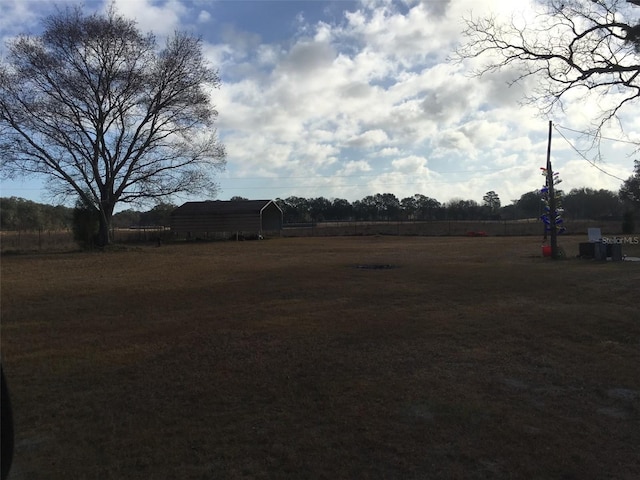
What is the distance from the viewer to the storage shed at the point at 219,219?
46844mm

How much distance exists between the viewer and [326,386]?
498cm

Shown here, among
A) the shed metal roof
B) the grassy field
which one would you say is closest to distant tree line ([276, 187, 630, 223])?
the shed metal roof

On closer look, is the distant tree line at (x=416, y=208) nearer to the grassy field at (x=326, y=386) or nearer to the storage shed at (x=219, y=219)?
the storage shed at (x=219, y=219)

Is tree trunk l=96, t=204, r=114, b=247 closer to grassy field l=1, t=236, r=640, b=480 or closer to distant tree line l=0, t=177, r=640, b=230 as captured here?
grassy field l=1, t=236, r=640, b=480

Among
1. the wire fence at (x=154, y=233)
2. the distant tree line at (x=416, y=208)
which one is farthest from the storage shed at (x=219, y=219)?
the distant tree line at (x=416, y=208)

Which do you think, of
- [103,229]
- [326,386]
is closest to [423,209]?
[103,229]

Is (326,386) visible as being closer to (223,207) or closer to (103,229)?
(103,229)

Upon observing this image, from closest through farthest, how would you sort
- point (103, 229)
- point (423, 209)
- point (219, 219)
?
point (103, 229), point (219, 219), point (423, 209)

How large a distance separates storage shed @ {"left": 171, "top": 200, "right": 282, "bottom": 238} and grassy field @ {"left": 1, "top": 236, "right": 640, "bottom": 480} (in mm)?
35891

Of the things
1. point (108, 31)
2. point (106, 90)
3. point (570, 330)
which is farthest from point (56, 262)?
point (570, 330)

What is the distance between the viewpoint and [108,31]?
2709 centimetres

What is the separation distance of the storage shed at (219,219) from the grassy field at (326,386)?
35.9 meters

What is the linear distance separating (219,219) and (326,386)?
43.9 meters

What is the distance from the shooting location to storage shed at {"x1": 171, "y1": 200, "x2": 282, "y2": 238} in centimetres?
4684
